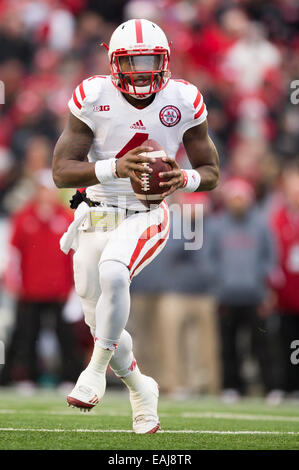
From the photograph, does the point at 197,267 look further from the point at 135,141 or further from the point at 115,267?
the point at 115,267

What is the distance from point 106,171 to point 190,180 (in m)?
0.46

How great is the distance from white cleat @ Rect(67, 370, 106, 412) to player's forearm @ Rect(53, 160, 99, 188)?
3.21ft

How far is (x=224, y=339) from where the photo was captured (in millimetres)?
9562

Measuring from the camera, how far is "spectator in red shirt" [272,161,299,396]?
31.1ft

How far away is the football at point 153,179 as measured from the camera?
5242 millimetres

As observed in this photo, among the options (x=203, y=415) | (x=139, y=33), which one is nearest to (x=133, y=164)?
(x=139, y=33)

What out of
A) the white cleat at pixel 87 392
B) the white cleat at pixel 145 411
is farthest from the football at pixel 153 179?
the white cleat at pixel 145 411

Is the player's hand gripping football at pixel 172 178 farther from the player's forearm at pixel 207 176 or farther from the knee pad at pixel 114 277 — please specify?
the knee pad at pixel 114 277

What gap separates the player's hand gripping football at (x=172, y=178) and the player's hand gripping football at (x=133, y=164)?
94mm

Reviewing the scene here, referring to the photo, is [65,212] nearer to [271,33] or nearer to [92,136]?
[92,136]

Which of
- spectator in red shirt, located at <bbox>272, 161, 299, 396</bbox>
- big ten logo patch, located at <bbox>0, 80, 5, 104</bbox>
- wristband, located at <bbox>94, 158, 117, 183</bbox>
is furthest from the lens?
big ten logo patch, located at <bbox>0, 80, 5, 104</bbox>

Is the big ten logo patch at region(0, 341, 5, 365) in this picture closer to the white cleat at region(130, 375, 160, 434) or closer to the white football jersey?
the white cleat at region(130, 375, 160, 434)

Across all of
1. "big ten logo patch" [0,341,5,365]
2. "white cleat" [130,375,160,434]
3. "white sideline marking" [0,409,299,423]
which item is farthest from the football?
"big ten logo patch" [0,341,5,365]

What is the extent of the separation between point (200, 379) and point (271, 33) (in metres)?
5.72
